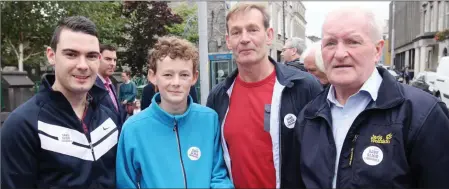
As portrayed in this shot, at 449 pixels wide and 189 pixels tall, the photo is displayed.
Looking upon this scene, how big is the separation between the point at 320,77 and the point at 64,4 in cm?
1149

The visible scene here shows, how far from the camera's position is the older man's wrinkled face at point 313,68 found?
140 inches

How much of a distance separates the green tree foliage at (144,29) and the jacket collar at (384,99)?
3291 millimetres

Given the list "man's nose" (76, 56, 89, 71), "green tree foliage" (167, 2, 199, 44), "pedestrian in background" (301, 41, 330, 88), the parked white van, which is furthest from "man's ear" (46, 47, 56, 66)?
the parked white van

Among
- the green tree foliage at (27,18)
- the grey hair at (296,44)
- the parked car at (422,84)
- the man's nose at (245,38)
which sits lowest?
the parked car at (422,84)

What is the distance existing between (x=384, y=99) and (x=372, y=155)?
305 millimetres

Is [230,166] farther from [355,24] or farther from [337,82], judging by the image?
[355,24]

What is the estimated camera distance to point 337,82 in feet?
6.48

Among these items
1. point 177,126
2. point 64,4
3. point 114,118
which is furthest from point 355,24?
point 64,4

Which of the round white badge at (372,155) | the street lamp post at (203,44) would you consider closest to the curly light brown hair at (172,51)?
the round white badge at (372,155)

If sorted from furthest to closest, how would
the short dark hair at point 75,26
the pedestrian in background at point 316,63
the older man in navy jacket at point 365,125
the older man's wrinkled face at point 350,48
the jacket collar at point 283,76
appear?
the pedestrian in background at point 316,63 < the jacket collar at point 283,76 < the short dark hair at point 75,26 < the older man's wrinkled face at point 350,48 < the older man in navy jacket at point 365,125

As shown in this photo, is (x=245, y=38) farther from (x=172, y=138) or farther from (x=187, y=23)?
(x=187, y=23)

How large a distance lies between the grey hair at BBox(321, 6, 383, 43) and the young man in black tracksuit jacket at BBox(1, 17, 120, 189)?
154 cm

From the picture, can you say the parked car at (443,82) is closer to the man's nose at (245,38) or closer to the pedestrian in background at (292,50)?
the pedestrian in background at (292,50)

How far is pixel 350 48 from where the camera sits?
193 cm
